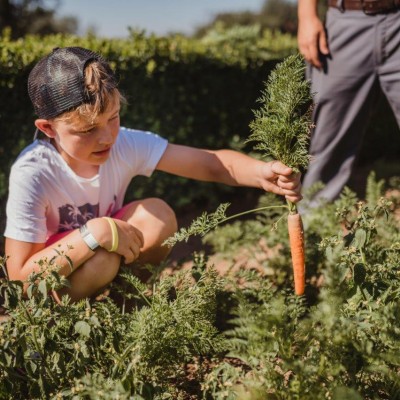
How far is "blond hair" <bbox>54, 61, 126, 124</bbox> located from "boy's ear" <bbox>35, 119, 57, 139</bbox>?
0.29 feet

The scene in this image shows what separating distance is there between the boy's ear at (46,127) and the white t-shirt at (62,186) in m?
0.10

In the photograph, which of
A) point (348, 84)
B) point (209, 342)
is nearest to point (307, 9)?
point (348, 84)

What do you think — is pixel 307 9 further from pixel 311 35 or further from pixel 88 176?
pixel 88 176

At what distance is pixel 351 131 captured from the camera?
11.8 feet

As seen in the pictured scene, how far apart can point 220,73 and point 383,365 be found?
→ 12.9 feet

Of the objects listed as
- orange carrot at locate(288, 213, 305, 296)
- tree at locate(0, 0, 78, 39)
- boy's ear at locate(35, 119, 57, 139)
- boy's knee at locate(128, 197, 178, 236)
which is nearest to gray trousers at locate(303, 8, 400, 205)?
boy's knee at locate(128, 197, 178, 236)

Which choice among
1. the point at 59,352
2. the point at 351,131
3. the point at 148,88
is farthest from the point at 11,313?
the point at 148,88

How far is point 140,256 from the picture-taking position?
9.60ft

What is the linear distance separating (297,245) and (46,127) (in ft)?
3.89

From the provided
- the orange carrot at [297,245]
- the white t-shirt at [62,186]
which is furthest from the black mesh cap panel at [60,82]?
the orange carrot at [297,245]

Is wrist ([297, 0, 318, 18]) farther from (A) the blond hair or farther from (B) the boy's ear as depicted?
(B) the boy's ear

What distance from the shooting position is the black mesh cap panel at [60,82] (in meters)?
2.45

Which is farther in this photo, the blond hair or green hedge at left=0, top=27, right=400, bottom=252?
green hedge at left=0, top=27, right=400, bottom=252

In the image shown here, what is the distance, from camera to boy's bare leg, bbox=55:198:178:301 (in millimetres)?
2609
